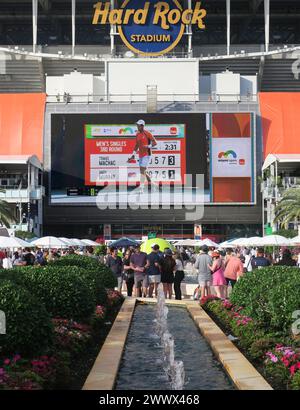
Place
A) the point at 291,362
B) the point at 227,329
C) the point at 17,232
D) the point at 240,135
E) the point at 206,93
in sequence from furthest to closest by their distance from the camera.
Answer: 1. the point at 206,93
2. the point at 240,135
3. the point at 17,232
4. the point at 227,329
5. the point at 291,362

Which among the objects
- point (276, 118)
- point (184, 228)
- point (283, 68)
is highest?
point (283, 68)

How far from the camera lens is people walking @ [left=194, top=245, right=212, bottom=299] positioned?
2198 centimetres

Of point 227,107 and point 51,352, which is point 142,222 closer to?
point 227,107

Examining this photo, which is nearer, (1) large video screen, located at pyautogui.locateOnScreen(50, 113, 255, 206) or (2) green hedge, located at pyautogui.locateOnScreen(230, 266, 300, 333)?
(2) green hedge, located at pyautogui.locateOnScreen(230, 266, 300, 333)

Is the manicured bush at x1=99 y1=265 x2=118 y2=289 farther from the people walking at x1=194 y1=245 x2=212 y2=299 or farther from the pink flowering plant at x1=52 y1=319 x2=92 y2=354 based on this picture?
the pink flowering plant at x1=52 y1=319 x2=92 y2=354

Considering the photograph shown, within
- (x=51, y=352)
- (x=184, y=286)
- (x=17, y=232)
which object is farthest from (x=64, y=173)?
(x=51, y=352)

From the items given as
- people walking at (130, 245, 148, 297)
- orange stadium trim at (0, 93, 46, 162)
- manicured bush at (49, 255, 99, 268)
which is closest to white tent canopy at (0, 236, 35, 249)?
people walking at (130, 245, 148, 297)

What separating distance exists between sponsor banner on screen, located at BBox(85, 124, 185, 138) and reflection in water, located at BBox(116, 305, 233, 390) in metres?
52.8

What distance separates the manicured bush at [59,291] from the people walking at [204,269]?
334 inches

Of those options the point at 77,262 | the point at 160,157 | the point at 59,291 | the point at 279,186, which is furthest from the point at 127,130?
the point at 59,291

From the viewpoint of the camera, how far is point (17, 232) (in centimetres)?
5503

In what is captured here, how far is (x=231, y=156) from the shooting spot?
69438mm

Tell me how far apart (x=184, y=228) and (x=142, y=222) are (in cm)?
421

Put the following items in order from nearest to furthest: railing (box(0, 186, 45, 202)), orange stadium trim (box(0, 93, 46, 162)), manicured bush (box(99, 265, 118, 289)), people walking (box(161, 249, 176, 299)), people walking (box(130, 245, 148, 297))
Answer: manicured bush (box(99, 265, 118, 289)) < people walking (box(161, 249, 176, 299)) < people walking (box(130, 245, 148, 297)) < railing (box(0, 186, 45, 202)) < orange stadium trim (box(0, 93, 46, 162))
